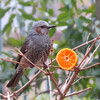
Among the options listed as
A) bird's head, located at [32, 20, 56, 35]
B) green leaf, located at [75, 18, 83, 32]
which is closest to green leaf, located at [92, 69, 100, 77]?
green leaf, located at [75, 18, 83, 32]

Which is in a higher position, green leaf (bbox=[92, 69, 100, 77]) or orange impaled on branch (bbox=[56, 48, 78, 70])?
orange impaled on branch (bbox=[56, 48, 78, 70])

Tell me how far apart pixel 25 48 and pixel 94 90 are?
0.89 m

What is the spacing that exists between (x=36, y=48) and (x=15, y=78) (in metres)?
0.32

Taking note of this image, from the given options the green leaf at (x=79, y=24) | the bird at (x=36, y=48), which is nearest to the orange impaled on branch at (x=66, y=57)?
the bird at (x=36, y=48)

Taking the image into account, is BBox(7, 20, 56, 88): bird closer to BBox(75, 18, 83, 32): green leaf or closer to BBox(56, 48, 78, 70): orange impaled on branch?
BBox(75, 18, 83, 32): green leaf

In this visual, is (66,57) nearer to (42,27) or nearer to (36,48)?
(36,48)

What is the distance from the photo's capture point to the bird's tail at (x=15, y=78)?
1.57 meters

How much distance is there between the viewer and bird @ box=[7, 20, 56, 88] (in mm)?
1520

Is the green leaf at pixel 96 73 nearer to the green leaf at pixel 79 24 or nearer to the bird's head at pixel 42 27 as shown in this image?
the green leaf at pixel 79 24

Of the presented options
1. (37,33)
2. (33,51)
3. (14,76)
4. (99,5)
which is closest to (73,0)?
(99,5)

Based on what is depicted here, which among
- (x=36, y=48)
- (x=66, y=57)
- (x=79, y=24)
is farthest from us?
(x=79, y=24)

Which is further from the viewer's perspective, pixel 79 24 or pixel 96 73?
pixel 79 24

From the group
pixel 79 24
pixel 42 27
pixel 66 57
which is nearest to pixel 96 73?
pixel 79 24

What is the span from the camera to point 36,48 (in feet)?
5.05
